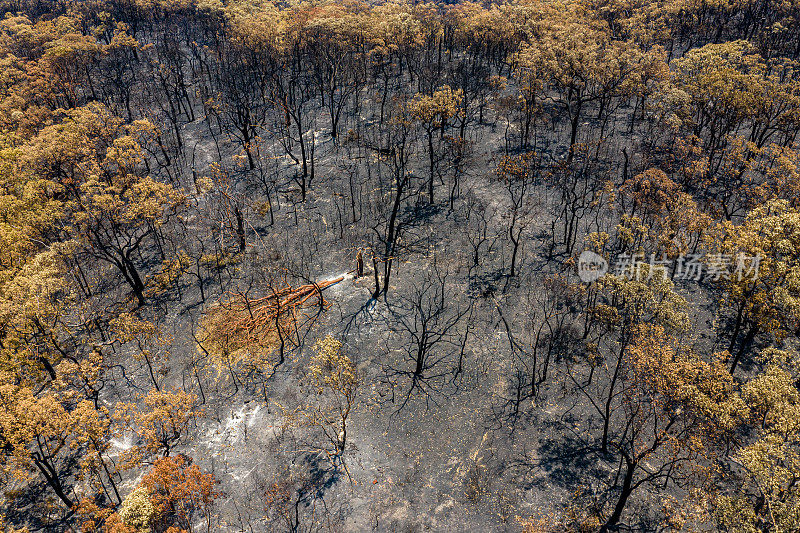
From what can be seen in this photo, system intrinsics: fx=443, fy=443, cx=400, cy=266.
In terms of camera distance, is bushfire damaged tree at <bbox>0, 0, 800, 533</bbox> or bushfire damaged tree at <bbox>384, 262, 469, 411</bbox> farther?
bushfire damaged tree at <bbox>384, 262, 469, 411</bbox>

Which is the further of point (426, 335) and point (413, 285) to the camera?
point (413, 285)

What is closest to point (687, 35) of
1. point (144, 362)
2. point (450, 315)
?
point (450, 315)

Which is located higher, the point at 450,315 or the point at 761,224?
the point at 761,224

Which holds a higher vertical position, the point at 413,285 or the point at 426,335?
the point at 413,285

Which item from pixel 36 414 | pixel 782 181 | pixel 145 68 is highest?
pixel 145 68

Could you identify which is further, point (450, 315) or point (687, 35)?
point (687, 35)

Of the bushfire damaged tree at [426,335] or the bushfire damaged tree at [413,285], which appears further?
the bushfire damaged tree at [426,335]

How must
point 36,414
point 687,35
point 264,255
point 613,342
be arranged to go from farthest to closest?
point 687,35, point 264,255, point 613,342, point 36,414

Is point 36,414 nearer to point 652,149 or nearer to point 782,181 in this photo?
point 782,181

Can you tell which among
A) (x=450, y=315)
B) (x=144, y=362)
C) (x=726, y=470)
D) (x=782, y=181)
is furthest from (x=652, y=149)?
(x=144, y=362)

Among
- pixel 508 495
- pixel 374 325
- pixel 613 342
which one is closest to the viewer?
pixel 508 495
